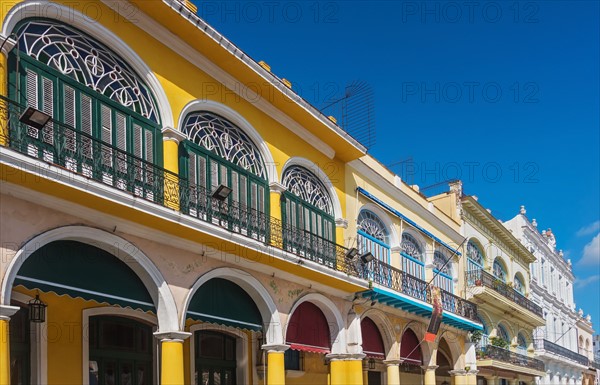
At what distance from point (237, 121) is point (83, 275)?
4895 millimetres

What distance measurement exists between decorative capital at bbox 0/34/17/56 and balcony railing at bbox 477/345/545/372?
18539 millimetres

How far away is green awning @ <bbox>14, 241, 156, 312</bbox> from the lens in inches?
360

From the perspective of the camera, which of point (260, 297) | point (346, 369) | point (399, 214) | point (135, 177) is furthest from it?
point (399, 214)

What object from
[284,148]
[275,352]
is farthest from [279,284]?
[284,148]

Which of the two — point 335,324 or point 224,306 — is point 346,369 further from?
point 224,306

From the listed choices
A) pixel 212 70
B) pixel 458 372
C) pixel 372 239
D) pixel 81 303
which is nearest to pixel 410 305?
pixel 372 239

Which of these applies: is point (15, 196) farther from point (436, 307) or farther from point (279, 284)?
point (436, 307)

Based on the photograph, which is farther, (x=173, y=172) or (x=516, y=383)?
(x=516, y=383)

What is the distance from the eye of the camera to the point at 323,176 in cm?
1656

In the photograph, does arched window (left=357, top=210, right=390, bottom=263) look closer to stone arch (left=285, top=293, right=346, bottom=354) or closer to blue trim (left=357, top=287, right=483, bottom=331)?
blue trim (left=357, top=287, right=483, bottom=331)

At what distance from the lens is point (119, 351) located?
12461 mm

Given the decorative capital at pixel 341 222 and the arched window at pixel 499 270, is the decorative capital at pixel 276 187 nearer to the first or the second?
the decorative capital at pixel 341 222

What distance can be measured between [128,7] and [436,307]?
1205 cm

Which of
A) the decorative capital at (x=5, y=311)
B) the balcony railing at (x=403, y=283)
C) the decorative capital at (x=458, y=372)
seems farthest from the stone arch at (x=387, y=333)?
the decorative capital at (x=5, y=311)
